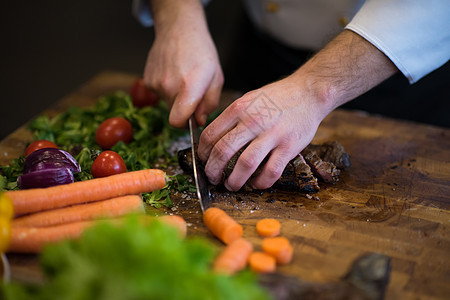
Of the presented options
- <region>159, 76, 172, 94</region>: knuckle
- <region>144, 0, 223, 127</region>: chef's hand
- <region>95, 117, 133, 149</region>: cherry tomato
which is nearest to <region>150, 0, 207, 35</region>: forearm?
<region>144, 0, 223, 127</region>: chef's hand

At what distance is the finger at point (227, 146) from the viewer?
7.43 feet

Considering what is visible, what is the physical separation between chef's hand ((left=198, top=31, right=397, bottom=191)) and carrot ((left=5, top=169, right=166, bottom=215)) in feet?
1.07

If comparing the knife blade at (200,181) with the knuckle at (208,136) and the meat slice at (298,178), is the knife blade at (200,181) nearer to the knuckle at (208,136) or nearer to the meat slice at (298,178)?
the knuckle at (208,136)

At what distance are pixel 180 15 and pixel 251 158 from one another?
4.29 ft

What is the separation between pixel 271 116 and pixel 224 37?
4.71m

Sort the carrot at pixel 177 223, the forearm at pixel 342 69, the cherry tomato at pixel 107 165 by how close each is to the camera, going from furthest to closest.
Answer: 1. the cherry tomato at pixel 107 165
2. the forearm at pixel 342 69
3. the carrot at pixel 177 223

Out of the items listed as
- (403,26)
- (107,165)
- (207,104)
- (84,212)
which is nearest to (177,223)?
(84,212)

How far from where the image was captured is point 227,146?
227 cm

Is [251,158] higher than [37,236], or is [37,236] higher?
[251,158]

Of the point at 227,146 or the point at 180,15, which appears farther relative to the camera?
the point at 180,15

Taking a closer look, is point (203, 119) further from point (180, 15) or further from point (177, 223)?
point (177, 223)

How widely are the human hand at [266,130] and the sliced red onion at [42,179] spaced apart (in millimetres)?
773

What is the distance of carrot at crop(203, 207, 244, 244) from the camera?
6.61 ft

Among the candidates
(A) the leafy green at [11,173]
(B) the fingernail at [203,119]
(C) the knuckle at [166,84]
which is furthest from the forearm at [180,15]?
(A) the leafy green at [11,173]
